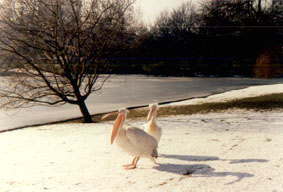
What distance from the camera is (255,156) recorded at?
6625mm

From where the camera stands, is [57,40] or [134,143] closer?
[134,143]

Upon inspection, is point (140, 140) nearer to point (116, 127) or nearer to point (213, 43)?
point (116, 127)

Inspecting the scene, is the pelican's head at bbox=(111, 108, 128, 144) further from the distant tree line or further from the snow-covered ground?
the distant tree line

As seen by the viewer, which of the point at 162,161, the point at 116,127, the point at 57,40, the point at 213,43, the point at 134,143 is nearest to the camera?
the point at 134,143

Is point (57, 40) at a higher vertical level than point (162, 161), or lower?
higher

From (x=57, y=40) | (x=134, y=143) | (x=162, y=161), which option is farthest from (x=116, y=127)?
(x=57, y=40)

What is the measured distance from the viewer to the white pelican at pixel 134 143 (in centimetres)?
626

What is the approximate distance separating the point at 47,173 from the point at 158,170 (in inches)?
76.1

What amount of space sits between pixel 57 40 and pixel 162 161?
7.80 meters

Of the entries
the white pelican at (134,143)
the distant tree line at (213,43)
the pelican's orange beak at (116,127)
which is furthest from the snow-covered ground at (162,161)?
the distant tree line at (213,43)

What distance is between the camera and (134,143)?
6266 millimetres

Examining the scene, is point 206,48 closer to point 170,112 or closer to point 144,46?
point 144,46

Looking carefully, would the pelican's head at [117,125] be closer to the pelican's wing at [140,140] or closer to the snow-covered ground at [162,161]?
the pelican's wing at [140,140]

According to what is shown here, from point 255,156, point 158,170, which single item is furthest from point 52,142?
point 255,156
